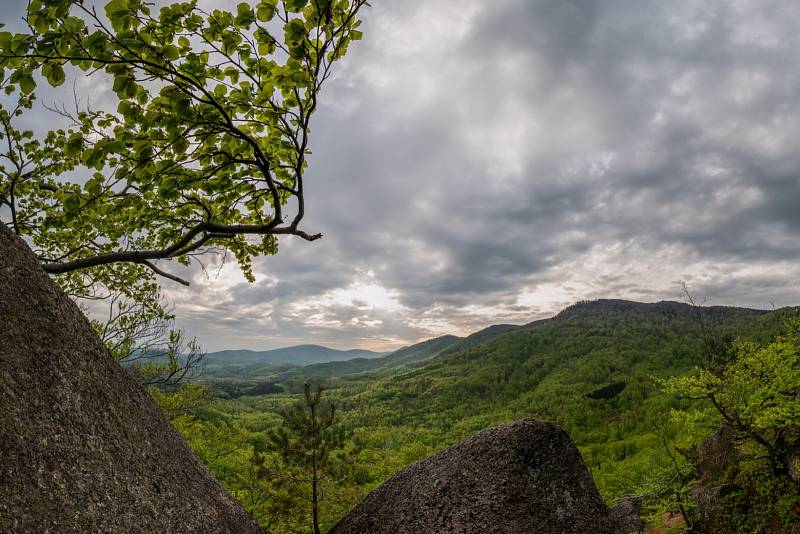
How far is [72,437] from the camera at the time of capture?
411 centimetres

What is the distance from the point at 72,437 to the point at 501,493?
6.37 meters

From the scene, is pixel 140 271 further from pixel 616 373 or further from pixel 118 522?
pixel 616 373

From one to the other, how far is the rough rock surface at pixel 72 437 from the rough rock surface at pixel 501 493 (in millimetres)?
3096

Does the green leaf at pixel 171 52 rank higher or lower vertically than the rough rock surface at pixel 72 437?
higher

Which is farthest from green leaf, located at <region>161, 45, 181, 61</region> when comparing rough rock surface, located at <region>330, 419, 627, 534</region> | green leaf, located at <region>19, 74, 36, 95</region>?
rough rock surface, located at <region>330, 419, 627, 534</region>

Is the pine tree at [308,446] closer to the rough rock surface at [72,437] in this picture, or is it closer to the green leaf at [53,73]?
the rough rock surface at [72,437]

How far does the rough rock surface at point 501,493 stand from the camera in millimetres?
6359

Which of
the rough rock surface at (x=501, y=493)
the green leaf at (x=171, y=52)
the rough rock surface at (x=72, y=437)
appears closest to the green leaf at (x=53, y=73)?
the green leaf at (x=171, y=52)

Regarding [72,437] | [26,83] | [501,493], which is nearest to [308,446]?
[501,493]

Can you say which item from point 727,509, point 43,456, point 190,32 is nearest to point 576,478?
point 43,456

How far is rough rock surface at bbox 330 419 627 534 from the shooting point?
6.36 meters

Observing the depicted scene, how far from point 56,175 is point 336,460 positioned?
1657cm

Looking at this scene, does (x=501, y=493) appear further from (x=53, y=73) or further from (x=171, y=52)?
(x=53, y=73)

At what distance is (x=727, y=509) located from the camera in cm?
2830
